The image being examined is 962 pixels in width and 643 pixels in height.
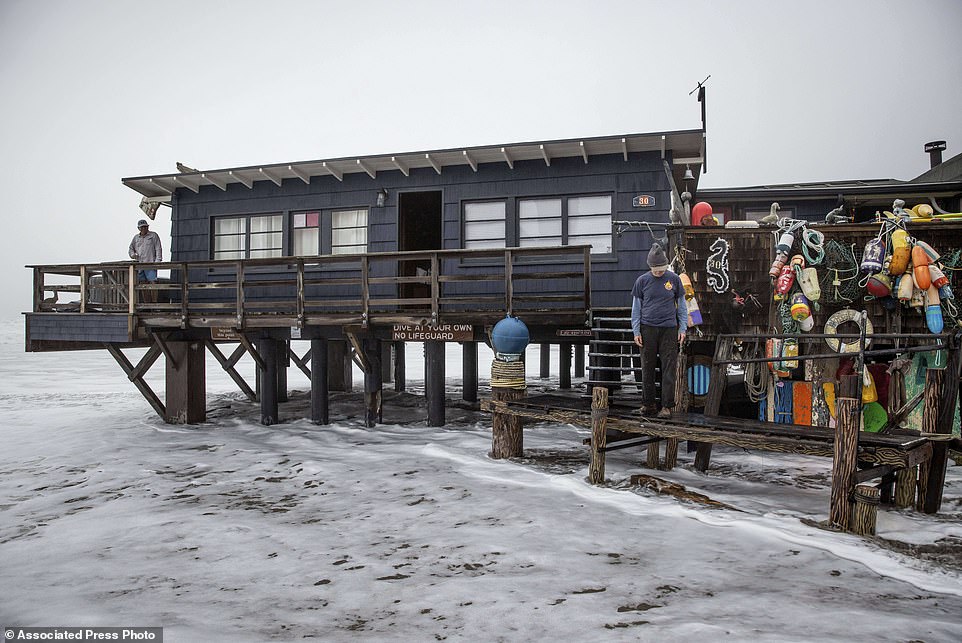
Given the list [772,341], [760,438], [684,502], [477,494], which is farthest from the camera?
[772,341]

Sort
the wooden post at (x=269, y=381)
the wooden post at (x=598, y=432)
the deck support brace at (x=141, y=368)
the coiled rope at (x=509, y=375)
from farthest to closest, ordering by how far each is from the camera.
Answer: the deck support brace at (x=141, y=368) < the wooden post at (x=269, y=381) < the coiled rope at (x=509, y=375) < the wooden post at (x=598, y=432)

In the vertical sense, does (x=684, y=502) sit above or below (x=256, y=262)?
below

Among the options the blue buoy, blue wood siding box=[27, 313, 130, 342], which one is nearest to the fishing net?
the blue buoy

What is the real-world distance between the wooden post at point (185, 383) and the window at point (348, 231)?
368 cm

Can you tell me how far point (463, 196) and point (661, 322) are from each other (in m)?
6.33

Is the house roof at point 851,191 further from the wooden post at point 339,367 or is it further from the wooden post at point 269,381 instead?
the wooden post at point 269,381

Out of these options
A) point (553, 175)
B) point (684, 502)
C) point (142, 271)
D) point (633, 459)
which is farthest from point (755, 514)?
point (142, 271)

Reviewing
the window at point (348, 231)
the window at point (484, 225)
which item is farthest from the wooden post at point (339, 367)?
the window at point (484, 225)

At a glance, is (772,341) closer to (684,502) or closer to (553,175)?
(684,502)

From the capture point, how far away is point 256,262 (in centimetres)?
1225

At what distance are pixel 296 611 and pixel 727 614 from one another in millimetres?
3086

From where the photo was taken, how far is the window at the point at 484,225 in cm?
1270

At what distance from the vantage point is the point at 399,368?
19875 mm

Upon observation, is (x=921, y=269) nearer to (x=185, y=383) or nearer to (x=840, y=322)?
(x=840, y=322)
